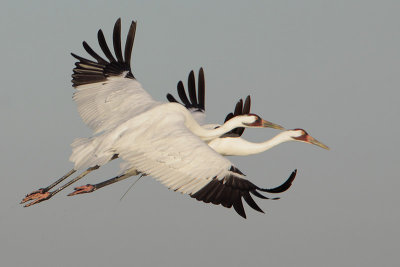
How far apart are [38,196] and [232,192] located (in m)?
5.19

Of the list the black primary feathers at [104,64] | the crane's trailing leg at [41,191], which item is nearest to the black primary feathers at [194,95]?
the black primary feathers at [104,64]

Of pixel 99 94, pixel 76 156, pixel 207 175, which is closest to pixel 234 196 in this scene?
pixel 207 175

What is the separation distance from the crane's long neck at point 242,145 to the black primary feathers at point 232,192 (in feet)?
11.7

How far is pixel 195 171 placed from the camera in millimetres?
19531

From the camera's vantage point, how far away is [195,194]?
19.5 metres

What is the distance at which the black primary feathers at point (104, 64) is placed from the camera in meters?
24.4

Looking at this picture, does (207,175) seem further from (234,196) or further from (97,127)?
(97,127)

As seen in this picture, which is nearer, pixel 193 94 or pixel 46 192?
pixel 46 192

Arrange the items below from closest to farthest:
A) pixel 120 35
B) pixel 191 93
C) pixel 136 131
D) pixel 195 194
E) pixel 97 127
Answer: pixel 195 194, pixel 136 131, pixel 97 127, pixel 120 35, pixel 191 93

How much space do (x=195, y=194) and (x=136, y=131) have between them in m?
2.44

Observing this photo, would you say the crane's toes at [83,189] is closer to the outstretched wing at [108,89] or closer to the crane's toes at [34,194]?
the crane's toes at [34,194]

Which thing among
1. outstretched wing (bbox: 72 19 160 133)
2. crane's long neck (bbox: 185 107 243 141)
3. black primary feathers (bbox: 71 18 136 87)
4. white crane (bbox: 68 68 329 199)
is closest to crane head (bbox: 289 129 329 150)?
white crane (bbox: 68 68 329 199)

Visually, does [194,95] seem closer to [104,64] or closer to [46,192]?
[104,64]

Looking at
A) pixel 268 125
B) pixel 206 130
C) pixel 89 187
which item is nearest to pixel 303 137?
pixel 268 125
